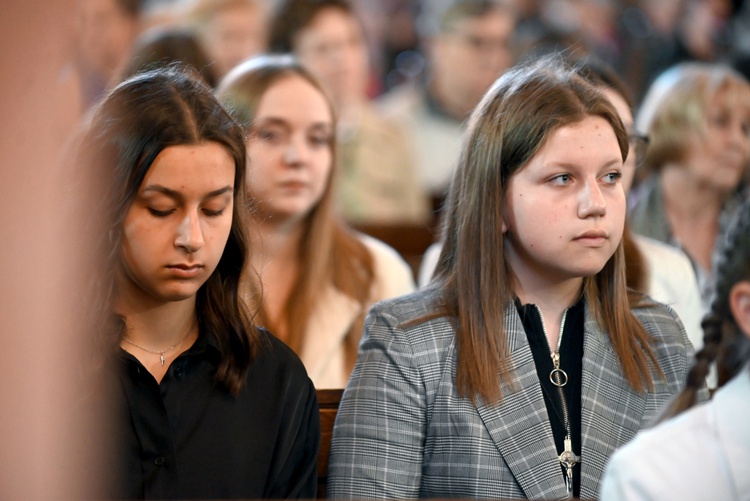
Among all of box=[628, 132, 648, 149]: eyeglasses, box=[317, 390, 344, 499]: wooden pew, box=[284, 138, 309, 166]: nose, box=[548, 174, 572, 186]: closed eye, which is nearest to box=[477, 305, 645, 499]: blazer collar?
box=[548, 174, 572, 186]: closed eye

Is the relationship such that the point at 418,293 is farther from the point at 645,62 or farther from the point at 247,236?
the point at 645,62

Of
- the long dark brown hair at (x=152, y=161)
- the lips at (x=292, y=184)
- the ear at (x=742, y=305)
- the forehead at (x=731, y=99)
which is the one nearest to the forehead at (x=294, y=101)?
the lips at (x=292, y=184)

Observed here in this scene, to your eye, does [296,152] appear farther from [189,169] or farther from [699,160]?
[699,160]

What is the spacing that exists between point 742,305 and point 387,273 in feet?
4.75

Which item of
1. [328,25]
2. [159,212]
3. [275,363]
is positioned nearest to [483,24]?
[328,25]

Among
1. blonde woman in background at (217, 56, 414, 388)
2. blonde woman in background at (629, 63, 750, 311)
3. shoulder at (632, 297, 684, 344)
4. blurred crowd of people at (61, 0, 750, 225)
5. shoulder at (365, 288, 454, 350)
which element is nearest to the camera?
shoulder at (365, 288, 454, 350)

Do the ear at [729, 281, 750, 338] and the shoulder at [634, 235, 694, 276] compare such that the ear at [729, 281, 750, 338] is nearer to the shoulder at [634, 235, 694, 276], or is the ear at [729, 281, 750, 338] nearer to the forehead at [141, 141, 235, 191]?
the forehead at [141, 141, 235, 191]

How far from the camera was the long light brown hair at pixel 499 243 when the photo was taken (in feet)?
5.30

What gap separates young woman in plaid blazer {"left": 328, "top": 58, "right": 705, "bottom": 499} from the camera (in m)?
1.57

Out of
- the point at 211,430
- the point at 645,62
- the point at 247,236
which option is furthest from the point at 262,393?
the point at 645,62

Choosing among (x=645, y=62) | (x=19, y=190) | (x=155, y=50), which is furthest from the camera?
(x=645, y=62)

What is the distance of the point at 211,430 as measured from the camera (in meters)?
1.51

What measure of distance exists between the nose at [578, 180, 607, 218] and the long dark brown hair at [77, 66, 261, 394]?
21.8 inches

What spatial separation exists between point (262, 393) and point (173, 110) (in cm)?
47
